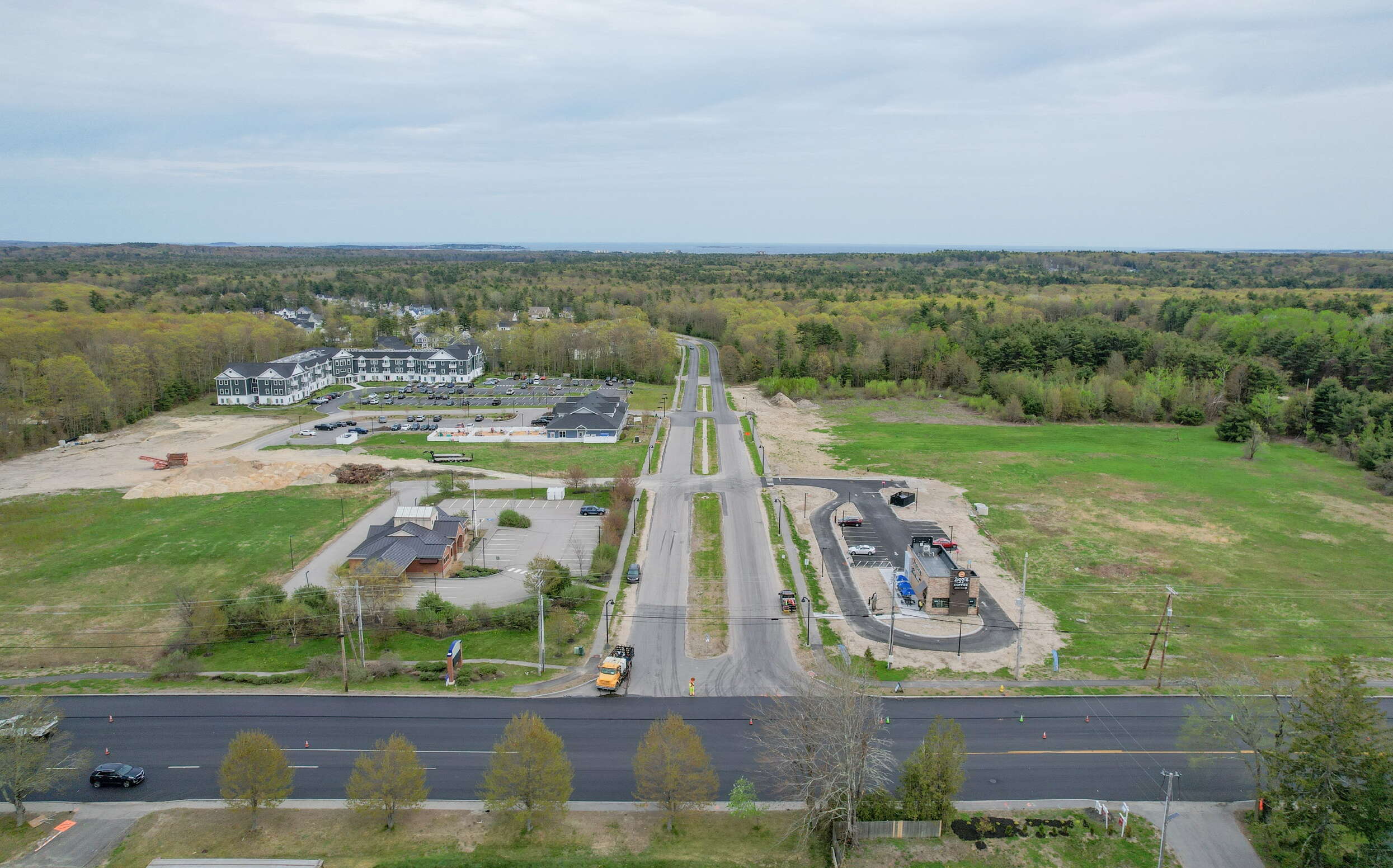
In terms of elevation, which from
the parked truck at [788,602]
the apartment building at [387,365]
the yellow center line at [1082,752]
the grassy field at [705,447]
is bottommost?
the yellow center line at [1082,752]

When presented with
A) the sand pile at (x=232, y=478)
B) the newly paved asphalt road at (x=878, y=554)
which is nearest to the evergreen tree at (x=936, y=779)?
the newly paved asphalt road at (x=878, y=554)

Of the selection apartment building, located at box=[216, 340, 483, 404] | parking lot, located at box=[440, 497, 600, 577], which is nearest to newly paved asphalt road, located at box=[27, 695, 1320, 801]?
parking lot, located at box=[440, 497, 600, 577]

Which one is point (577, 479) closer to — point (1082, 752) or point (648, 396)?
point (1082, 752)

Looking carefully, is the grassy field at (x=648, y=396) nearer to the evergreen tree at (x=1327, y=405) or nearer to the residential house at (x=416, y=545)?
the residential house at (x=416, y=545)

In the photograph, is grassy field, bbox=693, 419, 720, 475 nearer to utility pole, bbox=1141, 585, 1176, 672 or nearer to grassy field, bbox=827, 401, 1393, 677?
grassy field, bbox=827, 401, 1393, 677

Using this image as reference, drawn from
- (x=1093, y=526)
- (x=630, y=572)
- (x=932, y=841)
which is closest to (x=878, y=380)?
(x=1093, y=526)

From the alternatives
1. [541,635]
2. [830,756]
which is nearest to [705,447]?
[541,635]
